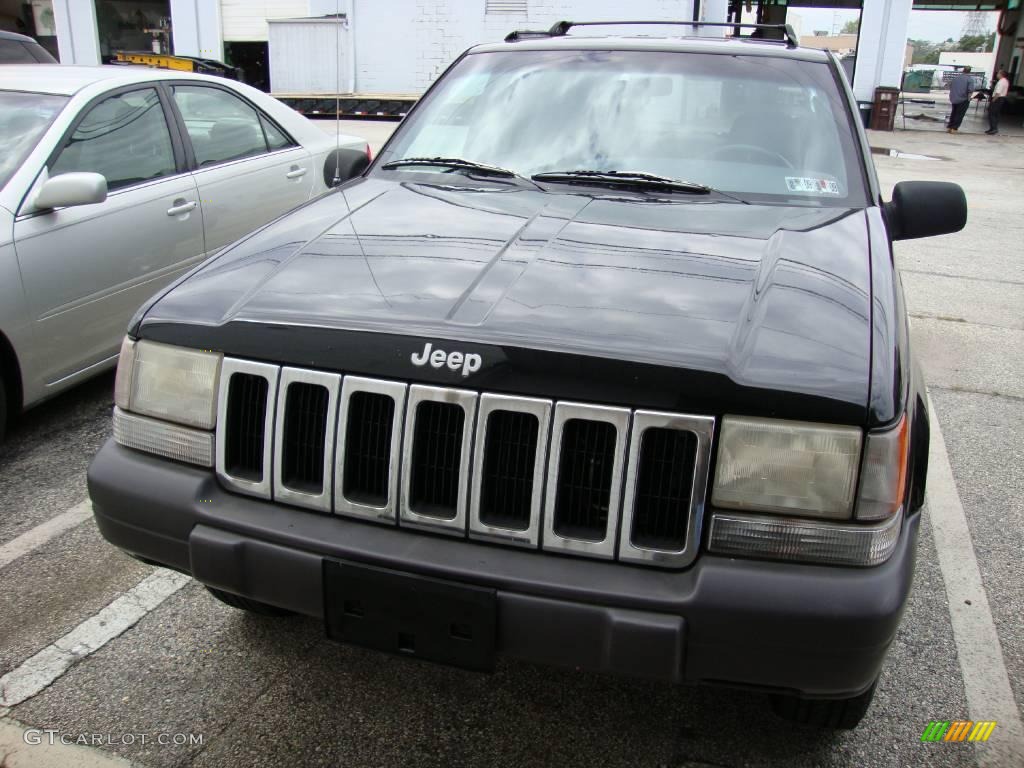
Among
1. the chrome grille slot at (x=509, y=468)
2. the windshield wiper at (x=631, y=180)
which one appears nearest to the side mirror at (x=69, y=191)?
the windshield wiper at (x=631, y=180)

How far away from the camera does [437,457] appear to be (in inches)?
77.0

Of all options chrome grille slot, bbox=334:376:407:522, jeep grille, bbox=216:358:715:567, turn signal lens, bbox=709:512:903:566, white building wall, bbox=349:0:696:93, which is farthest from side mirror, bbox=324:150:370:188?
white building wall, bbox=349:0:696:93

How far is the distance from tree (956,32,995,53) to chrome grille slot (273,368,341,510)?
117 metres

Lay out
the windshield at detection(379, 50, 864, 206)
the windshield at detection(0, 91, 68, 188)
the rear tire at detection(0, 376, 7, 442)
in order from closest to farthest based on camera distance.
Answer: the windshield at detection(379, 50, 864, 206) < the rear tire at detection(0, 376, 7, 442) < the windshield at detection(0, 91, 68, 188)

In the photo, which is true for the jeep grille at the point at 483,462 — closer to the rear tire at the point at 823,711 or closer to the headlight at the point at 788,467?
the headlight at the point at 788,467

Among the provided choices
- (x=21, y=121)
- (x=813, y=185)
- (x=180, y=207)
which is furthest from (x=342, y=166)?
(x=813, y=185)

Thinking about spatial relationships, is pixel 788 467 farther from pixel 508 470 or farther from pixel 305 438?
pixel 305 438

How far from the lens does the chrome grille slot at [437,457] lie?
6.23 ft

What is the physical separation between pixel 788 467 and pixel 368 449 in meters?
0.93

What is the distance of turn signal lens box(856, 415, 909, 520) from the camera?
71.6 inches

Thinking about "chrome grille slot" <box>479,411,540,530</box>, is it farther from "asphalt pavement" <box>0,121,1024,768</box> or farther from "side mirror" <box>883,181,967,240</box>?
"side mirror" <box>883,181,967,240</box>

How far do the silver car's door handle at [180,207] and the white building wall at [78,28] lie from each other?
25.7m

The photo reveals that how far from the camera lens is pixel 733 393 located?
5.92 ft

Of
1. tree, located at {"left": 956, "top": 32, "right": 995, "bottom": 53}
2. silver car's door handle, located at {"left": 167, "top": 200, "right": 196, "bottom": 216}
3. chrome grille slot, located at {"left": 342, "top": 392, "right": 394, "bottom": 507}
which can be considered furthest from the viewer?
tree, located at {"left": 956, "top": 32, "right": 995, "bottom": 53}
